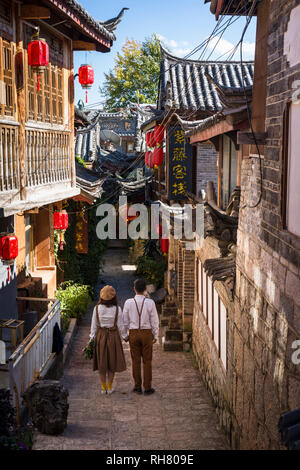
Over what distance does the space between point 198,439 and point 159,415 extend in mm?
A: 995

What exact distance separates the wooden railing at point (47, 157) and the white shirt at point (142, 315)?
9.32ft

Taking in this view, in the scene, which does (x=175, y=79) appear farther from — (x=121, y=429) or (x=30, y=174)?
(x=121, y=429)

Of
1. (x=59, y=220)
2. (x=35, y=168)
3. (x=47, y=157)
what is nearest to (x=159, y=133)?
(x=59, y=220)

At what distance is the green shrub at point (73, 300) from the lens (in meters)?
14.8

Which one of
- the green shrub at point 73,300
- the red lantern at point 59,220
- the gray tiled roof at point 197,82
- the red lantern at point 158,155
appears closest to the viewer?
the red lantern at point 59,220

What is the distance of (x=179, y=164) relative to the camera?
14.9 meters

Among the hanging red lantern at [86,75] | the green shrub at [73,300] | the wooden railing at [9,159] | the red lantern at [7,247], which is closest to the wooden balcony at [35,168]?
the wooden railing at [9,159]

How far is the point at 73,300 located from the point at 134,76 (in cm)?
3243

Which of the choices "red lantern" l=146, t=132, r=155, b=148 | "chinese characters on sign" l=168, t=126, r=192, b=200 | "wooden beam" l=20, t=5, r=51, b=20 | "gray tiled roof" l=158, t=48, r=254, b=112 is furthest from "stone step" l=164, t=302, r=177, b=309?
"wooden beam" l=20, t=5, r=51, b=20

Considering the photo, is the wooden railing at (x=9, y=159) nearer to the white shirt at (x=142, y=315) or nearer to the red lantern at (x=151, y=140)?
the white shirt at (x=142, y=315)

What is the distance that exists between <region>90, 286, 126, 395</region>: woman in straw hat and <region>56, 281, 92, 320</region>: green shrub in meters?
5.87

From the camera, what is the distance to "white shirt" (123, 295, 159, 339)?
27.9 ft

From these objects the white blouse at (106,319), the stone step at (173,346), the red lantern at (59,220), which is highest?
the red lantern at (59,220)
